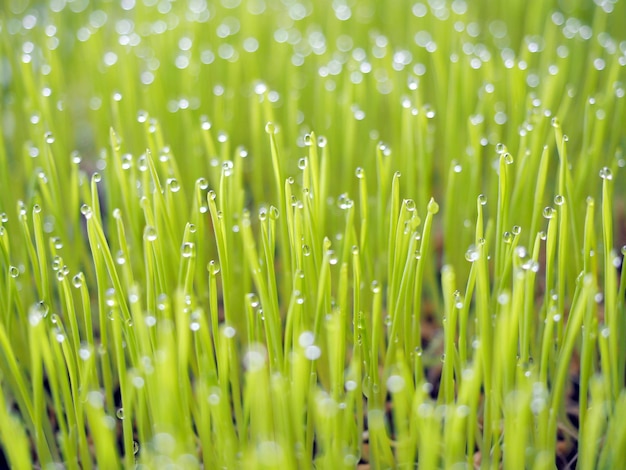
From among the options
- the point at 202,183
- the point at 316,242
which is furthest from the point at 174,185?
the point at 316,242

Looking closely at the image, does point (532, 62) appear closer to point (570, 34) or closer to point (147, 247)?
point (570, 34)

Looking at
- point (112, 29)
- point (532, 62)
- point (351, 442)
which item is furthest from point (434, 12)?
point (351, 442)

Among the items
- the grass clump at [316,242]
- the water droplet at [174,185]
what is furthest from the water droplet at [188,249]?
the water droplet at [174,185]

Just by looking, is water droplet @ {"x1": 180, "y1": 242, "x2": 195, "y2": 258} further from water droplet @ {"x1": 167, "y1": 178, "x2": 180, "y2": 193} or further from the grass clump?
water droplet @ {"x1": 167, "y1": 178, "x2": 180, "y2": 193}

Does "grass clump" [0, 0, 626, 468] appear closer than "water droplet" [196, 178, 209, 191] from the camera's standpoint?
Yes

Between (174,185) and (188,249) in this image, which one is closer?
(188,249)

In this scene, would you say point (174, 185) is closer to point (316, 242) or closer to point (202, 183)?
point (202, 183)

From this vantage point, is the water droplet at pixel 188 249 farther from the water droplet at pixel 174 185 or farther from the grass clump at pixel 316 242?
the water droplet at pixel 174 185

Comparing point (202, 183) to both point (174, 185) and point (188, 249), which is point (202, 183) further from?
point (188, 249)

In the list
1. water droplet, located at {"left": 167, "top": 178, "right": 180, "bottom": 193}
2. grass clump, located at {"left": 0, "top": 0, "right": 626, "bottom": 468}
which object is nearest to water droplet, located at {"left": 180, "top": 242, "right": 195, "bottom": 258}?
grass clump, located at {"left": 0, "top": 0, "right": 626, "bottom": 468}
